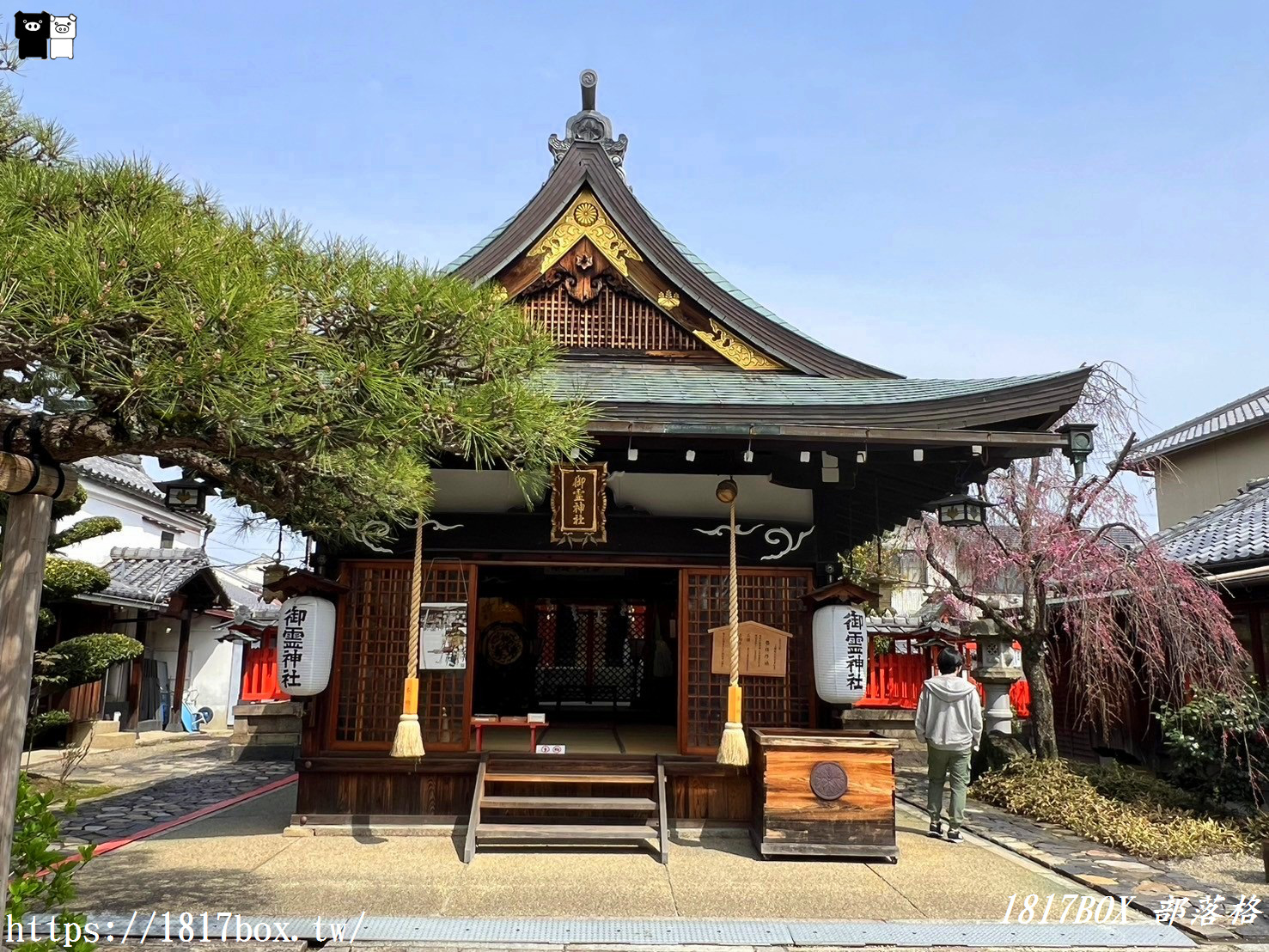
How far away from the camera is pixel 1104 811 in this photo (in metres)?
8.94

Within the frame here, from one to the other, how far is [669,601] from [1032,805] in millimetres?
7033

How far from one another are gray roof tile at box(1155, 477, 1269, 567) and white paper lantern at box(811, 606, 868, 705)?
6238mm

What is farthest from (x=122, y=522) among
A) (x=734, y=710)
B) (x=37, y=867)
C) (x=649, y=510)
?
(x=37, y=867)

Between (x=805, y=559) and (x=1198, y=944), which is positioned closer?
(x=1198, y=944)

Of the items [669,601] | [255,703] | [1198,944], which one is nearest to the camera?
[1198,944]

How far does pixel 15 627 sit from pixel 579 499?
179 inches

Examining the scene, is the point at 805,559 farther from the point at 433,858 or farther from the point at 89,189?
the point at 89,189

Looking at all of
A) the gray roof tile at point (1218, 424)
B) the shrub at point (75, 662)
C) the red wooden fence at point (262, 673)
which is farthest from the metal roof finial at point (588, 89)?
the gray roof tile at point (1218, 424)

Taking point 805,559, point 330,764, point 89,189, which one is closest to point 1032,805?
point 805,559

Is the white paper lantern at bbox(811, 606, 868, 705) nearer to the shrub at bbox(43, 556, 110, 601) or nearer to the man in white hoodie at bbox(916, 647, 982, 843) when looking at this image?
the man in white hoodie at bbox(916, 647, 982, 843)

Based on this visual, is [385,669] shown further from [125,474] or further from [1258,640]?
[125,474]

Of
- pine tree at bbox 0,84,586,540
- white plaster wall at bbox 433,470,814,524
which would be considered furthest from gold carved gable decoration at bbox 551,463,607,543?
pine tree at bbox 0,84,586,540

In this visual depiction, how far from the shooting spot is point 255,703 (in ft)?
55.2

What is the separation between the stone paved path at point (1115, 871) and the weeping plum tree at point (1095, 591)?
2.11 meters
